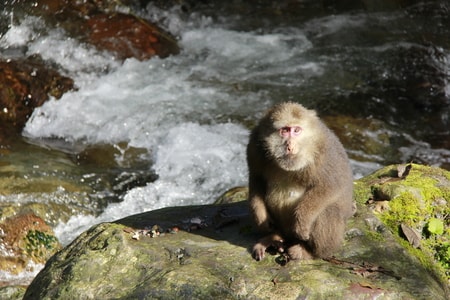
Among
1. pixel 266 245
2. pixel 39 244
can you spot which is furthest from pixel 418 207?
pixel 39 244

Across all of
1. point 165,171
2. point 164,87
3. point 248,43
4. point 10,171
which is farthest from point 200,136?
point 248,43

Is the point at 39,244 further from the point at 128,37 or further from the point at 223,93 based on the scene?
the point at 128,37

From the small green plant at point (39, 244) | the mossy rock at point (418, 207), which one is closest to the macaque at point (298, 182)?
the mossy rock at point (418, 207)

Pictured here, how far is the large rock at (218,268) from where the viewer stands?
13.7ft

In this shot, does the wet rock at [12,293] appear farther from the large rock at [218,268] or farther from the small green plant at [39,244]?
the large rock at [218,268]

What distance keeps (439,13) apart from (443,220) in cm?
918

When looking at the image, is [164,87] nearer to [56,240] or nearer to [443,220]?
[56,240]

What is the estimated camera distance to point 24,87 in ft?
34.4

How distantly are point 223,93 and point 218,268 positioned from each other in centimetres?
672

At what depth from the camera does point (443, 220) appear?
17.1ft

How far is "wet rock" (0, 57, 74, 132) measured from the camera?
10.2m

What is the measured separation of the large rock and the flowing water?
330 cm

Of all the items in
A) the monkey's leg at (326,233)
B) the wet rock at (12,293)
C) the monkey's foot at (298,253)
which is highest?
the monkey's leg at (326,233)

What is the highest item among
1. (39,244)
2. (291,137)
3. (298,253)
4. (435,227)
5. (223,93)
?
(291,137)
